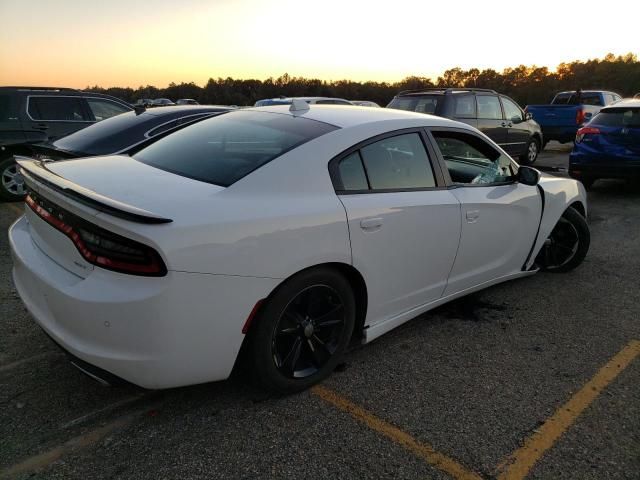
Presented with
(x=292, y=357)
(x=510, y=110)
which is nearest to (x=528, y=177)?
(x=292, y=357)

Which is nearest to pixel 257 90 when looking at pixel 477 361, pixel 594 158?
pixel 594 158

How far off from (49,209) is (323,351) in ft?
5.38

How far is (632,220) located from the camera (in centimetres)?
679

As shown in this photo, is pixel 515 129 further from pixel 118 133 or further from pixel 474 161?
pixel 118 133

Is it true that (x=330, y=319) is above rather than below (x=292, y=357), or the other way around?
above

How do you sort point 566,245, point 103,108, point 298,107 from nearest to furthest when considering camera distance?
point 298,107 → point 566,245 → point 103,108

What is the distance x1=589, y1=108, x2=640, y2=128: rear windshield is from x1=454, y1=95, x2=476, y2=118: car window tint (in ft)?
6.94

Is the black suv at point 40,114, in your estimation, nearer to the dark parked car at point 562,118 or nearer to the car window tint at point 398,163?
the car window tint at point 398,163

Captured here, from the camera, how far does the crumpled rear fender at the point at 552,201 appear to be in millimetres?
4121

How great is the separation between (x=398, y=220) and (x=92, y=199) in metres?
1.64

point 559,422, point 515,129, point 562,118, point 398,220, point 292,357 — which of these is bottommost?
point 559,422

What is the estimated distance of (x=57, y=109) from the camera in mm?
7781

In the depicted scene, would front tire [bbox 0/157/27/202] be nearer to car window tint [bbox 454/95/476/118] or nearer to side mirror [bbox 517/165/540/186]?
side mirror [bbox 517/165/540/186]

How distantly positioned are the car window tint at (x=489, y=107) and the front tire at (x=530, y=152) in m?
1.84
